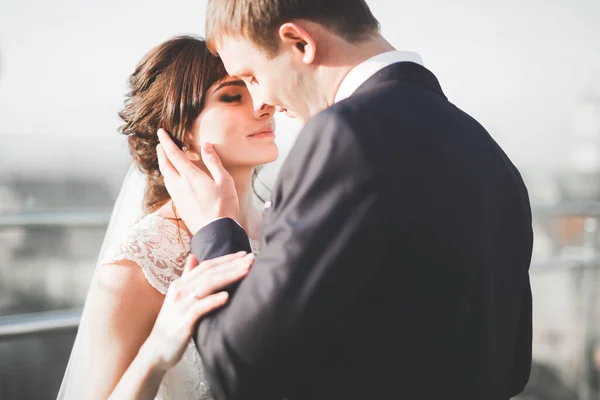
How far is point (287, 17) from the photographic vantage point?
3.59 feet

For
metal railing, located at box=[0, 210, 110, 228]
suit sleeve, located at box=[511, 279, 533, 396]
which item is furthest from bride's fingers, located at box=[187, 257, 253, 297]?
metal railing, located at box=[0, 210, 110, 228]

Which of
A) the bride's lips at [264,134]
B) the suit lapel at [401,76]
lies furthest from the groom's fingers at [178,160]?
the suit lapel at [401,76]

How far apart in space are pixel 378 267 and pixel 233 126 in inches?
33.4

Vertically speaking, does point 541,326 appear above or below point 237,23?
below

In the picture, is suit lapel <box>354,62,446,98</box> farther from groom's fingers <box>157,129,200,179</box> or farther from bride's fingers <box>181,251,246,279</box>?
groom's fingers <box>157,129,200,179</box>

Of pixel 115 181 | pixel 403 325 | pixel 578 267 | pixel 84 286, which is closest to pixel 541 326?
pixel 578 267

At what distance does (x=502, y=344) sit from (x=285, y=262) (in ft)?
1.47

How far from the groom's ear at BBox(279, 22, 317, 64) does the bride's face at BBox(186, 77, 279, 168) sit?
1.78ft

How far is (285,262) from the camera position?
2.94 feet

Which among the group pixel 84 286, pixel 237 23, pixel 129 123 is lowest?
pixel 84 286

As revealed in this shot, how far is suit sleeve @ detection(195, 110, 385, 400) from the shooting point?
0.89m

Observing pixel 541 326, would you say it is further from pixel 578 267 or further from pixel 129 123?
pixel 129 123

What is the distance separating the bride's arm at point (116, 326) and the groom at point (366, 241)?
1.33ft

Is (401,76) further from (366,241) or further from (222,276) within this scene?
(222,276)
